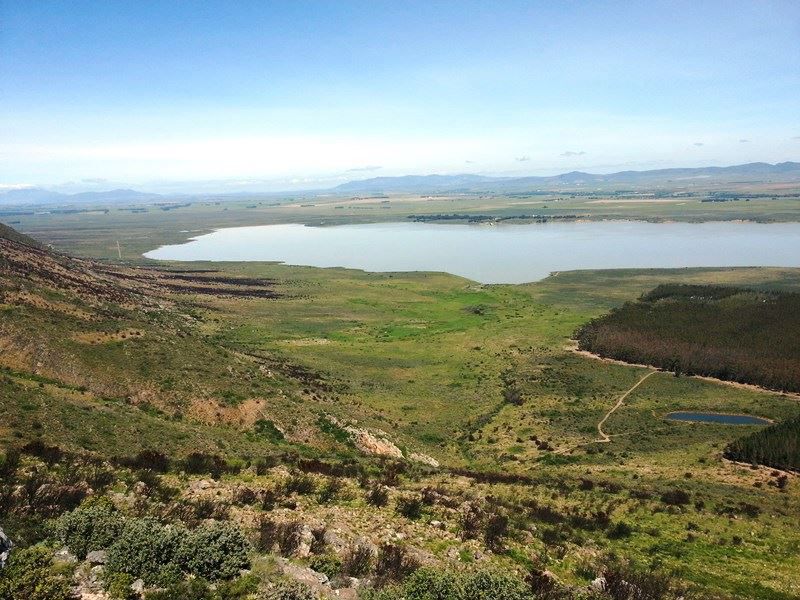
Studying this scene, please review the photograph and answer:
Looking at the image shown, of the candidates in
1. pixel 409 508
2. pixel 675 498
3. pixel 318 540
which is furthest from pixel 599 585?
pixel 675 498

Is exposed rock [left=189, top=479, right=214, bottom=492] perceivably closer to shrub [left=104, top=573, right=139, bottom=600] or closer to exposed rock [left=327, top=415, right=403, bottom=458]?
shrub [left=104, top=573, right=139, bottom=600]

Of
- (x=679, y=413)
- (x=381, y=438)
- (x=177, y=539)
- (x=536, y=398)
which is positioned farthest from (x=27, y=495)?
(x=679, y=413)

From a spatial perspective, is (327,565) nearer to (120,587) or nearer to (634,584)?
(120,587)

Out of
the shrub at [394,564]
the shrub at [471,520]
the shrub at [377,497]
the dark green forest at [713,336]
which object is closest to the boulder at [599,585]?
the shrub at [471,520]

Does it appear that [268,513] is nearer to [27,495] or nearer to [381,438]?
[27,495]

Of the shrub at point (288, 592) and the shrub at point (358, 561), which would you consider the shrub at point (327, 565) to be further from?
the shrub at point (288, 592)

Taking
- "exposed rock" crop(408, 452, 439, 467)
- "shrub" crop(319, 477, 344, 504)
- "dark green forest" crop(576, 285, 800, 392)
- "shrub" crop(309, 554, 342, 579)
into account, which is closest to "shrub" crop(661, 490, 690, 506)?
"exposed rock" crop(408, 452, 439, 467)
